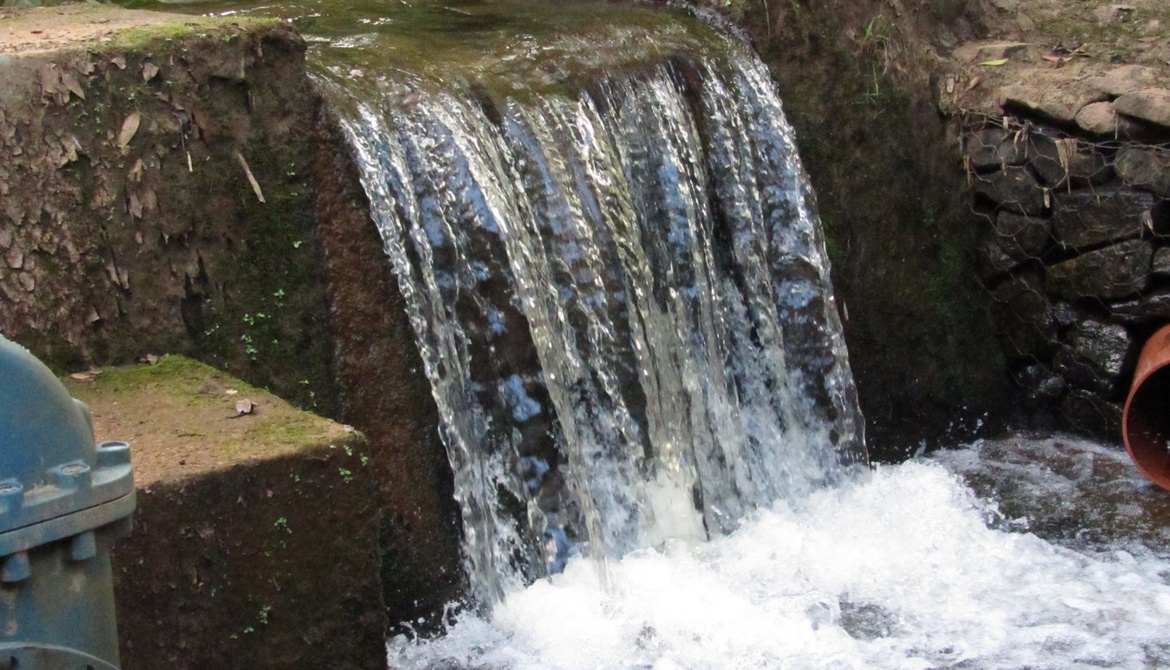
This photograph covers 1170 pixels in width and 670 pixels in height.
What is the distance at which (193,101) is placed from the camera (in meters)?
3.15

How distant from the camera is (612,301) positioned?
4.00 metres

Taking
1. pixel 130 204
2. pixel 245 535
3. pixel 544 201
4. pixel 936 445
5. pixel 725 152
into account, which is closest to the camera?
pixel 245 535

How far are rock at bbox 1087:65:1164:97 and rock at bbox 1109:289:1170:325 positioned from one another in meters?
0.79

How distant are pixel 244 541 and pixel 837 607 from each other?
1842 millimetres

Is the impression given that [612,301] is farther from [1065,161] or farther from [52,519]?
[52,519]

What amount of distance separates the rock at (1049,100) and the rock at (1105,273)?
54 centimetres

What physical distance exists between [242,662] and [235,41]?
5.04 ft

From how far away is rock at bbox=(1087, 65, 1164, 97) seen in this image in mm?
4898

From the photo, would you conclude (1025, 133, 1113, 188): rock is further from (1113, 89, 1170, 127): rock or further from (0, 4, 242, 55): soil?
(0, 4, 242, 55): soil

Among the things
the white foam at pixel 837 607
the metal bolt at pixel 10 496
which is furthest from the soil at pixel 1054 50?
A: the metal bolt at pixel 10 496

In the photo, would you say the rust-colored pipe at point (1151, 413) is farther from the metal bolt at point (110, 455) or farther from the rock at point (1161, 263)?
the metal bolt at point (110, 455)

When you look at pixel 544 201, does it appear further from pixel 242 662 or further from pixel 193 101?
pixel 242 662

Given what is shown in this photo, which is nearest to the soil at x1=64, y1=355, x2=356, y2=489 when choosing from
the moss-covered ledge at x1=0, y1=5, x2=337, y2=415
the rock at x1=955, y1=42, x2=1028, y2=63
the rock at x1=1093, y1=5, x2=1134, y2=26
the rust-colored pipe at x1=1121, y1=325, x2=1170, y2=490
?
the moss-covered ledge at x1=0, y1=5, x2=337, y2=415

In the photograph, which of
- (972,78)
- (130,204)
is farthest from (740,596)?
(972,78)
